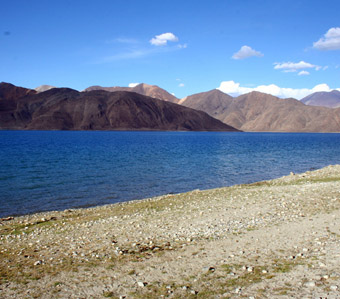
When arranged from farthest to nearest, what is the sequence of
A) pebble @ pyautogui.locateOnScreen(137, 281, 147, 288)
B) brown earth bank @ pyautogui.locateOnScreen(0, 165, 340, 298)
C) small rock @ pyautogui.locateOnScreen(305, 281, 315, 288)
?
1. pebble @ pyautogui.locateOnScreen(137, 281, 147, 288)
2. brown earth bank @ pyautogui.locateOnScreen(0, 165, 340, 298)
3. small rock @ pyautogui.locateOnScreen(305, 281, 315, 288)

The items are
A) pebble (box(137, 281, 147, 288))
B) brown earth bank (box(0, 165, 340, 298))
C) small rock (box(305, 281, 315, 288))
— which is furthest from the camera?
pebble (box(137, 281, 147, 288))

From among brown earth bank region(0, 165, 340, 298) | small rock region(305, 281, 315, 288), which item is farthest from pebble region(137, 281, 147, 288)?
small rock region(305, 281, 315, 288)

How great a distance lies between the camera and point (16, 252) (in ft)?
35.3

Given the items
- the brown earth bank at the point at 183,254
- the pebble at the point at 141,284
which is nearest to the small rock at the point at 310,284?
the brown earth bank at the point at 183,254

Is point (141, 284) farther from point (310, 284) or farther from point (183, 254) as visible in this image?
point (310, 284)

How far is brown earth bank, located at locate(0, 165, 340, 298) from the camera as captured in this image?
7434 millimetres

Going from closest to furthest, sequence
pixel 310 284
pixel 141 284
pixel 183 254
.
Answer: pixel 310 284, pixel 141 284, pixel 183 254

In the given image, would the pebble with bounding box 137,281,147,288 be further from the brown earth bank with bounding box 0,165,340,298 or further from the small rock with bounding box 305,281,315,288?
the small rock with bounding box 305,281,315,288

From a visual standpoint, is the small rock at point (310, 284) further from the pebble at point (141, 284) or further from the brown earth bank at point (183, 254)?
the pebble at point (141, 284)

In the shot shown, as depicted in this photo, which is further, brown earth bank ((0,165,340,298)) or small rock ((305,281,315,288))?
brown earth bank ((0,165,340,298))

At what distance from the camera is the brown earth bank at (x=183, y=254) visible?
24.4 feet

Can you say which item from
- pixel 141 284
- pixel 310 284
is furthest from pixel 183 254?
pixel 310 284

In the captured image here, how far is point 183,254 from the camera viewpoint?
973 centimetres

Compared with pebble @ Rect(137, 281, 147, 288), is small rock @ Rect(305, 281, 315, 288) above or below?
above
